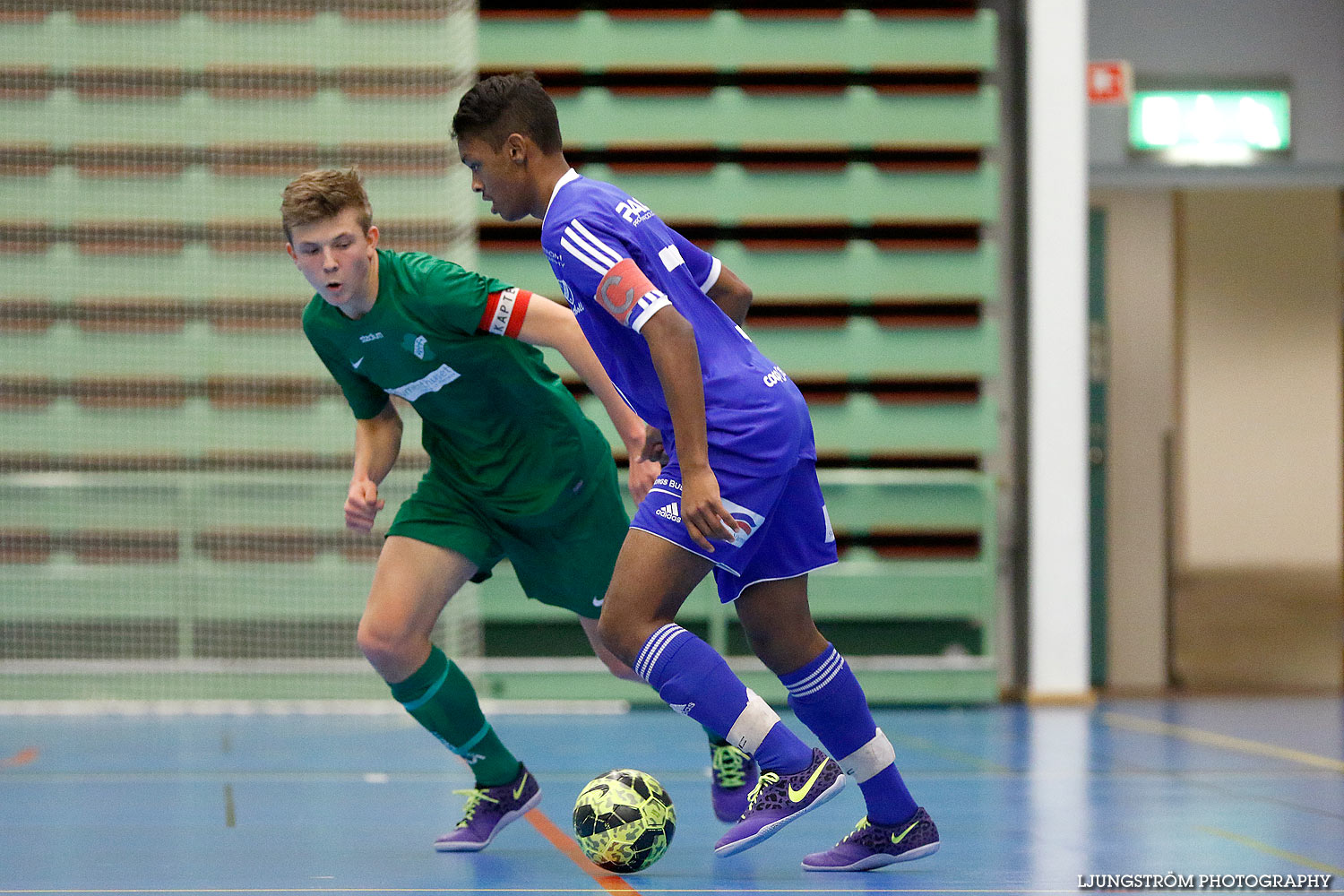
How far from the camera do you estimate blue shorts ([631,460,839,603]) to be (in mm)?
2643

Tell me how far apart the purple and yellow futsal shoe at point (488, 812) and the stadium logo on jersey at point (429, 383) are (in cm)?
93

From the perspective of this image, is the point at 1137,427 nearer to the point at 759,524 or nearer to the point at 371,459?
the point at 371,459

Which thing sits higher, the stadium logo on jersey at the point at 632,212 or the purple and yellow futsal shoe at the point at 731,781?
the stadium logo on jersey at the point at 632,212

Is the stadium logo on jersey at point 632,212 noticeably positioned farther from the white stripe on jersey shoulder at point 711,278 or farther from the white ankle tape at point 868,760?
the white ankle tape at point 868,760

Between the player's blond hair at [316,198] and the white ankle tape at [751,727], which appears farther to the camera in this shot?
the player's blond hair at [316,198]

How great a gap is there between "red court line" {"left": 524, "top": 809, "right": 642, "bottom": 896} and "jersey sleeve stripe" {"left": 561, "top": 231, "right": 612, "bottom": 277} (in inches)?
46.7

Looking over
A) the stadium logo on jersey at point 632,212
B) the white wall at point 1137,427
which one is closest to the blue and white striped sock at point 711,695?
the stadium logo on jersey at point 632,212

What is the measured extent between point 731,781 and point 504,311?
125 cm

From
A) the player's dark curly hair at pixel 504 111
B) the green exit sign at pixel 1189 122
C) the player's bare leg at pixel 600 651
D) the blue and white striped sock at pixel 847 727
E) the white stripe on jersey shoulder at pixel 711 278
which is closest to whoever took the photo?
the player's dark curly hair at pixel 504 111

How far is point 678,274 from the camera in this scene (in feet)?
9.09

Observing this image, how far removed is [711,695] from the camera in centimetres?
268

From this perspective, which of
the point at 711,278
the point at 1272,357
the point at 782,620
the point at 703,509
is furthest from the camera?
the point at 1272,357

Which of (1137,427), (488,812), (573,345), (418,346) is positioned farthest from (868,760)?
(1137,427)

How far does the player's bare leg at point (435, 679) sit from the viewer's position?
326 cm
